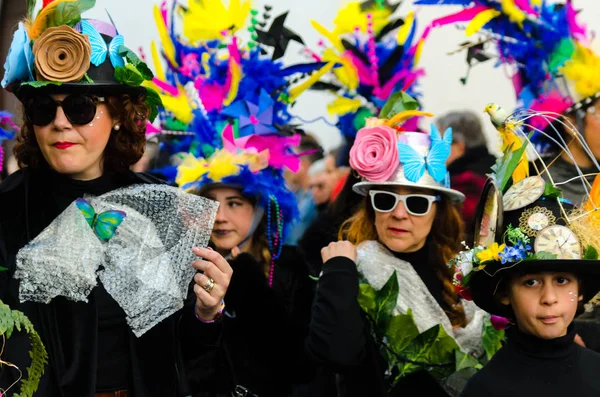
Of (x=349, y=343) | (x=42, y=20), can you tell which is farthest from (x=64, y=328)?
(x=349, y=343)

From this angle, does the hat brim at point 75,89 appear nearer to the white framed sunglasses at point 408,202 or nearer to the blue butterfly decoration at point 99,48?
the blue butterfly decoration at point 99,48

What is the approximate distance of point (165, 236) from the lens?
311 centimetres

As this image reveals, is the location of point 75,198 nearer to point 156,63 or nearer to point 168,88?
point 168,88

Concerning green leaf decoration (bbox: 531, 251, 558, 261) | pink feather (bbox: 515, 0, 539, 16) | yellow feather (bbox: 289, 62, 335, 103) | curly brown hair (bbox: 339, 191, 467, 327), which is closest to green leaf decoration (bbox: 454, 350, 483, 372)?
curly brown hair (bbox: 339, 191, 467, 327)

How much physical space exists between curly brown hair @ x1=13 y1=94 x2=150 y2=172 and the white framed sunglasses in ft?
3.85

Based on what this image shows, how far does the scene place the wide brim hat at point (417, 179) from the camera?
3.97 metres

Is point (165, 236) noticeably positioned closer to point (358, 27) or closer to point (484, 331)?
point (484, 331)

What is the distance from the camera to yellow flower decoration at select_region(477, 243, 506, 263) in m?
2.94

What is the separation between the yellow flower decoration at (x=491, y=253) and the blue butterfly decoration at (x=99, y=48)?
133 cm

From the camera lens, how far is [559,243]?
9.55ft

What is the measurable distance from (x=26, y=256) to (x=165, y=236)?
465 millimetres

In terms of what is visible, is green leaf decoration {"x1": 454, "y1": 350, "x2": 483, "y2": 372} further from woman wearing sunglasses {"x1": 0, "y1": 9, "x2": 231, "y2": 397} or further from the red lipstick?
the red lipstick

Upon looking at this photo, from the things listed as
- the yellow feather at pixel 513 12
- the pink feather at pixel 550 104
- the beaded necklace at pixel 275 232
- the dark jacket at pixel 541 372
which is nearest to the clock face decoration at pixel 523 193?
the dark jacket at pixel 541 372

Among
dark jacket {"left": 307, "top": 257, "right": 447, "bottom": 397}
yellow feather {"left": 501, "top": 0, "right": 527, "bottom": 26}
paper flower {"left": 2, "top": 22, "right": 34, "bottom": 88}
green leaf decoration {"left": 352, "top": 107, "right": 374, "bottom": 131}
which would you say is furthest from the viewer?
green leaf decoration {"left": 352, "top": 107, "right": 374, "bottom": 131}
